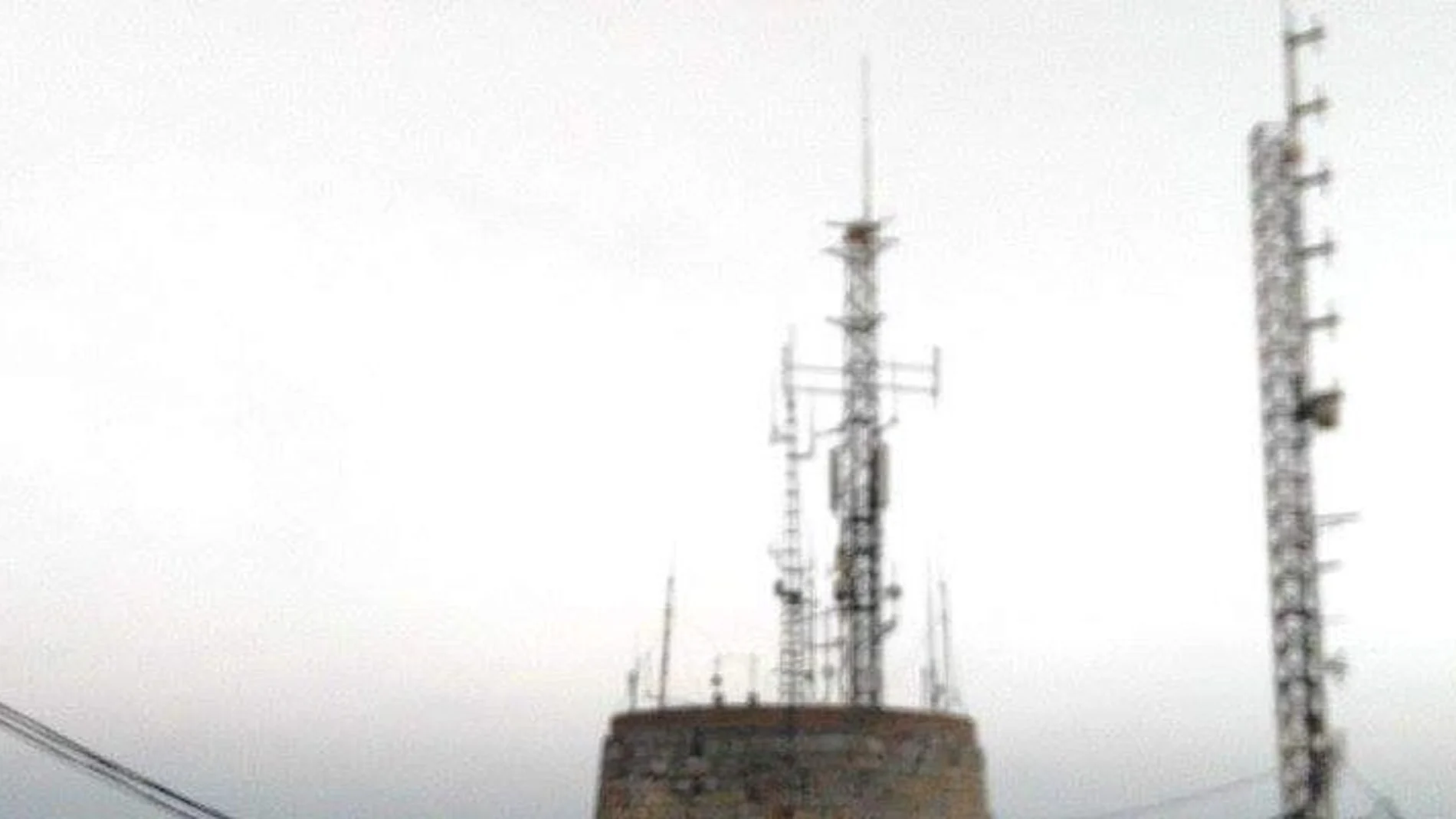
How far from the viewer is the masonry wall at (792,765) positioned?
29.3 metres

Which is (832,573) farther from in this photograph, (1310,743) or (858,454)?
(1310,743)

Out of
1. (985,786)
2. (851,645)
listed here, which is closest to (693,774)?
(985,786)

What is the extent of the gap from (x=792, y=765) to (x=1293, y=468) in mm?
19964

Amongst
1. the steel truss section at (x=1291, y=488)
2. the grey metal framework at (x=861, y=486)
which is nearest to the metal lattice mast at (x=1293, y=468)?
the steel truss section at (x=1291, y=488)

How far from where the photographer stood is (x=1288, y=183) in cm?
4428

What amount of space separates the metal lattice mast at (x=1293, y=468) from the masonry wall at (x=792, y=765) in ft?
53.9

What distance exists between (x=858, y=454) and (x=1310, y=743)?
1437 centimetres

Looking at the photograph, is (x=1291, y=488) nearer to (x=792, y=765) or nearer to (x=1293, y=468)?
(x=1293, y=468)

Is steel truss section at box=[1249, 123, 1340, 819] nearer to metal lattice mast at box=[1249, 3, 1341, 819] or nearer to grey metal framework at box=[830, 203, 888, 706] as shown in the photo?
metal lattice mast at box=[1249, 3, 1341, 819]

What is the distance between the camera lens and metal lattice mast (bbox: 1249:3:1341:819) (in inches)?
1716

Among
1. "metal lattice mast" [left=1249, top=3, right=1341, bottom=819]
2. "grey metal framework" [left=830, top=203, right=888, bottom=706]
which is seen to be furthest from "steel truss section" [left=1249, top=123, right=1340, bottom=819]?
"grey metal framework" [left=830, top=203, right=888, bottom=706]

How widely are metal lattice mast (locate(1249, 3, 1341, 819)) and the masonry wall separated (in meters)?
16.4

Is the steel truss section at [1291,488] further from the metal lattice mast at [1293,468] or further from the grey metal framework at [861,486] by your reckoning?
the grey metal framework at [861,486]

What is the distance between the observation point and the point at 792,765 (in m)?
29.4
